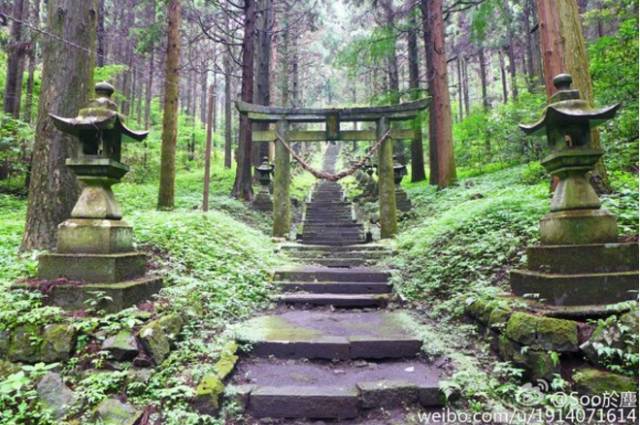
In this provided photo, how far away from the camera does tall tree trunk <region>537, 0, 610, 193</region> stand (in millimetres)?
5098

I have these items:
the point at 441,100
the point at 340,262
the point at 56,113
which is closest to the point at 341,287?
the point at 340,262

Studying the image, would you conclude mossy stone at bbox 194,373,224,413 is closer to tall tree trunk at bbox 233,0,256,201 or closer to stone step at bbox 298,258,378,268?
stone step at bbox 298,258,378,268

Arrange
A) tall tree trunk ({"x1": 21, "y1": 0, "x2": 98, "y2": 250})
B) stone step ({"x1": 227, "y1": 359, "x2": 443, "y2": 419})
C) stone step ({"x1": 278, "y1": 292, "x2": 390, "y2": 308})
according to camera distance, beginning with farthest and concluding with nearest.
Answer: stone step ({"x1": 278, "y1": 292, "x2": 390, "y2": 308}) → tall tree trunk ({"x1": 21, "y1": 0, "x2": 98, "y2": 250}) → stone step ({"x1": 227, "y1": 359, "x2": 443, "y2": 419})

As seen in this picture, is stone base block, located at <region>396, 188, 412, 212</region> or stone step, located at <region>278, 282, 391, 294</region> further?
stone base block, located at <region>396, 188, 412, 212</region>

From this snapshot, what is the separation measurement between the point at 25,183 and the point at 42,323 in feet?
35.1

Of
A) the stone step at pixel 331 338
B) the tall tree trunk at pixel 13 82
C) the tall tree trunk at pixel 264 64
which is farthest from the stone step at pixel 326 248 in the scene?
the tall tree trunk at pixel 13 82

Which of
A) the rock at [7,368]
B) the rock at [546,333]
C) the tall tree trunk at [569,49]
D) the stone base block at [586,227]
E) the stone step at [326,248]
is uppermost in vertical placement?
the tall tree trunk at [569,49]

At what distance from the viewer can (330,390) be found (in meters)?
3.28

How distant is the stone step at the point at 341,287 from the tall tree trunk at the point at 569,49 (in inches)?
129

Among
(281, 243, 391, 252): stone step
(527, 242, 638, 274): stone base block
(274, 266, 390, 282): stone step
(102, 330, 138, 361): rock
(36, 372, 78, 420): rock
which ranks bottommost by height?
(36, 372, 78, 420): rock

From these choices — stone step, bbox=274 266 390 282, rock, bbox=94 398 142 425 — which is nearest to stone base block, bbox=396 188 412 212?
stone step, bbox=274 266 390 282

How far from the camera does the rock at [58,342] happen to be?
316 cm

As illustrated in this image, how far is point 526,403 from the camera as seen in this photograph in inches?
117

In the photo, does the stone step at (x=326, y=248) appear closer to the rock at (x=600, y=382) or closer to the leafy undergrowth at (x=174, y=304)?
the leafy undergrowth at (x=174, y=304)
